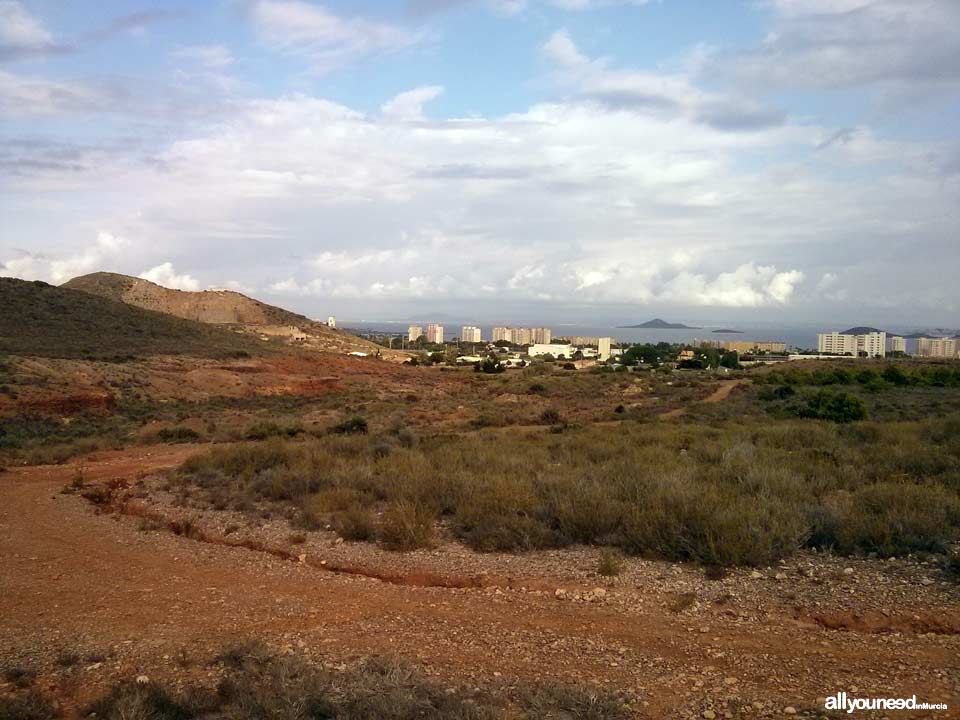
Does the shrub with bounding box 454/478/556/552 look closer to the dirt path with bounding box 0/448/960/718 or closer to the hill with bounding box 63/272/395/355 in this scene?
the dirt path with bounding box 0/448/960/718

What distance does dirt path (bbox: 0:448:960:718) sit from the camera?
5.52m

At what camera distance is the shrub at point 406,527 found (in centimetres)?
975

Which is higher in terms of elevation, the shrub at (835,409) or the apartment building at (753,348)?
the apartment building at (753,348)

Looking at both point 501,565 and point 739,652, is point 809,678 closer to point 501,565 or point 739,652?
point 739,652

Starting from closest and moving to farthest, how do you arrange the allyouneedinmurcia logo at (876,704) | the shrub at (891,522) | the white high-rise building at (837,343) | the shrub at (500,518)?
the allyouneedinmurcia logo at (876,704), the shrub at (891,522), the shrub at (500,518), the white high-rise building at (837,343)

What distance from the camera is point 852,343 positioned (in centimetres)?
13488

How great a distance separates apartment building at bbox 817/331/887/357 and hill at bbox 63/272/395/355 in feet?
292

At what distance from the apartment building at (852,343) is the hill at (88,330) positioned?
110 metres

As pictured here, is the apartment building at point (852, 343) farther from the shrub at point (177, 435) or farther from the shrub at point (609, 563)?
the shrub at point (609, 563)

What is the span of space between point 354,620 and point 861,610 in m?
5.03

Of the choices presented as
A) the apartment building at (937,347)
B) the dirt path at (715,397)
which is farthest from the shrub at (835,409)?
the apartment building at (937,347)

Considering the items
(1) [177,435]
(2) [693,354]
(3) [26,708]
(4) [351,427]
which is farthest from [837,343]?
(3) [26,708]

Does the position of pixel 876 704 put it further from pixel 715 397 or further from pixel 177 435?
pixel 715 397

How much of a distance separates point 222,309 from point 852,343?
115 metres
